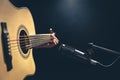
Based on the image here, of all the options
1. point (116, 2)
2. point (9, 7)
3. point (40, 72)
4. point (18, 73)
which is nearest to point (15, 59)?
point (18, 73)

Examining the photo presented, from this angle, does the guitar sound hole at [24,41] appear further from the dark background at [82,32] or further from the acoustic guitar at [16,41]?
the dark background at [82,32]

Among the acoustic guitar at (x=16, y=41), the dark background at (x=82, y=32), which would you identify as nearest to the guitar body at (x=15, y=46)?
the acoustic guitar at (x=16, y=41)

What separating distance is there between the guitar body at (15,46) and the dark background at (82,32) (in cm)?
51

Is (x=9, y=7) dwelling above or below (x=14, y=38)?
above

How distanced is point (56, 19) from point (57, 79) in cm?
46

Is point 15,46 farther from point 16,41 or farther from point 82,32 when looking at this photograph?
point 82,32

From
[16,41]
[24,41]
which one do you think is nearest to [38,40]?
[24,41]

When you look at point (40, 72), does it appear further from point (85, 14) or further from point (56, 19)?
point (85, 14)

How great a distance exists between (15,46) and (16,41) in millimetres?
29

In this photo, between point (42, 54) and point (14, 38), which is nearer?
point (14, 38)

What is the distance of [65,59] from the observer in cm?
194

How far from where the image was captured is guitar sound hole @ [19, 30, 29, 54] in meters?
1.29

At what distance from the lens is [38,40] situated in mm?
1459

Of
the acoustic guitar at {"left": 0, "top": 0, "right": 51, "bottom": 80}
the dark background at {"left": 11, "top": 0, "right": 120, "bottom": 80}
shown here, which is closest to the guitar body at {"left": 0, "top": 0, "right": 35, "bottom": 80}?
the acoustic guitar at {"left": 0, "top": 0, "right": 51, "bottom": 80}
